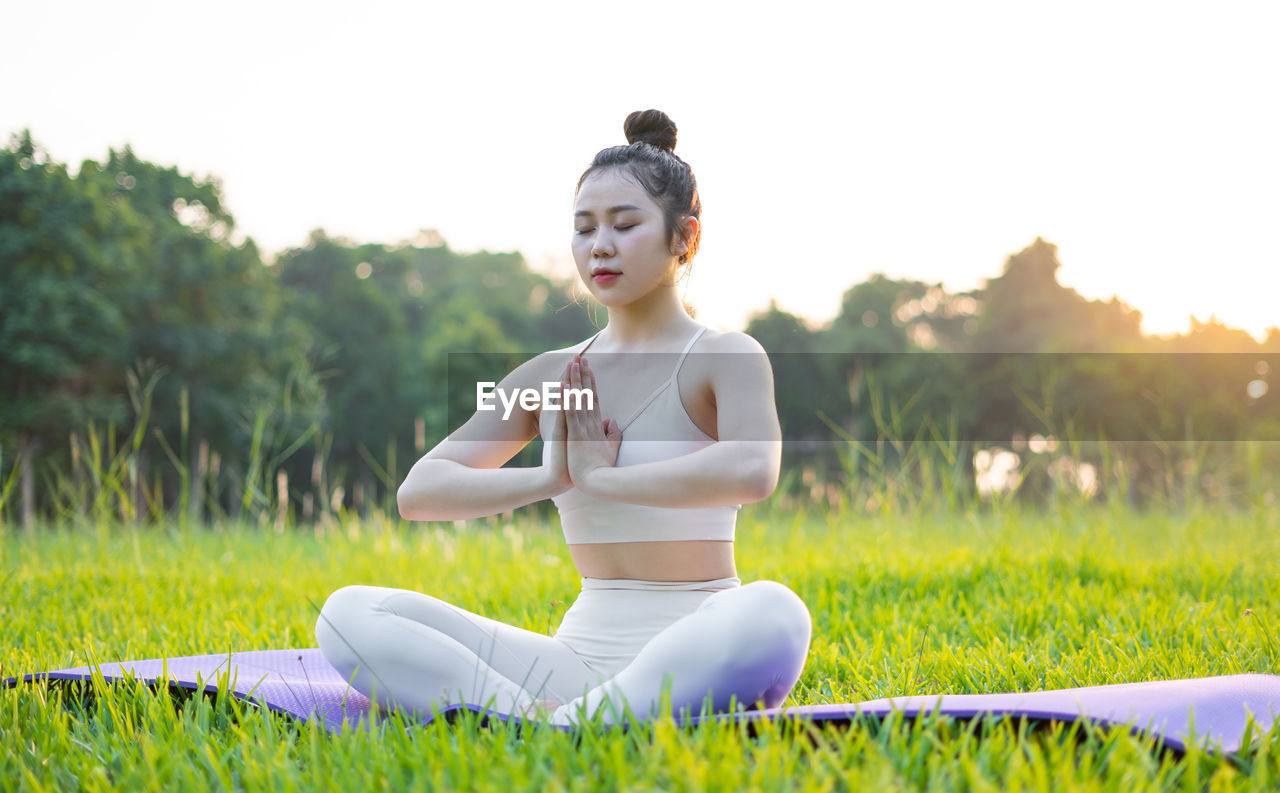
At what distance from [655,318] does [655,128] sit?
0.52 metres

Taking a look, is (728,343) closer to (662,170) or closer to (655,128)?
(662,170)

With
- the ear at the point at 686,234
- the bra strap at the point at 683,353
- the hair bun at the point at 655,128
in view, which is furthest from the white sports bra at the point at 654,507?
the hair bun at the point at 655,128

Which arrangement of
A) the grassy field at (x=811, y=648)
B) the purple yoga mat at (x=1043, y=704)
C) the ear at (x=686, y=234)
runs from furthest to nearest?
the ear at (x=686, y=234)
the purple yoga mat at (x=1043, y=704)
the grassy field at (x=811, y=648)

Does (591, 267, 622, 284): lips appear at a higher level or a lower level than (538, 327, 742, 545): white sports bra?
higher

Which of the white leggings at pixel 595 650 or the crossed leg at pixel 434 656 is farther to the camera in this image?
the crossed leg at pixel 434 656

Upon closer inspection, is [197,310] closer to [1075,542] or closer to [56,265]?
[56,265]

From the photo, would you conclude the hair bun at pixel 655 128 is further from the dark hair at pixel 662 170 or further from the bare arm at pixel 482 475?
the bare arm at pixel 482 475

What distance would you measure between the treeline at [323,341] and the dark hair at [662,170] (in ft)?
32.6

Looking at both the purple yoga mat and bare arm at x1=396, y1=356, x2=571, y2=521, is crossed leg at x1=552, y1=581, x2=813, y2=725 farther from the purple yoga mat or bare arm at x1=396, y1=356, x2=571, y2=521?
bare arm at x1=396, y1=356, x2=571, y2=521

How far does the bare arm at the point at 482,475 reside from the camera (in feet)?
6.84

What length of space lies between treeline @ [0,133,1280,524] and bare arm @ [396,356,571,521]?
382 inches

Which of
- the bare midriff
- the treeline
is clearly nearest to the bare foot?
the bare midriff

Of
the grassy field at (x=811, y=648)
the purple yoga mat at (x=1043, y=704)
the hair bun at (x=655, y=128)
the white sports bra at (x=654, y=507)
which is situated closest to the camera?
the grassy field at (x=811, y=648)

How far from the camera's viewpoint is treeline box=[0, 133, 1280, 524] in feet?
62.2
